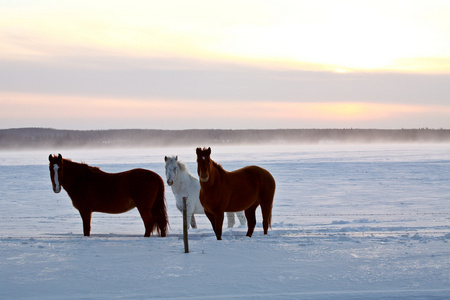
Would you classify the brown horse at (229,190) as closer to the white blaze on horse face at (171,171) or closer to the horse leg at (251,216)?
the horse leg at (251,216)

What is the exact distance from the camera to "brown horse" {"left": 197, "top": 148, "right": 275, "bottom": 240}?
7.88 meters

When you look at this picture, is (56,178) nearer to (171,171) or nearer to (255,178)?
(171,171)

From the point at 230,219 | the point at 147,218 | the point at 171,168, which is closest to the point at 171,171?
the point at 171,168

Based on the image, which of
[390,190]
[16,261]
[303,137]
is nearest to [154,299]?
[16,261]

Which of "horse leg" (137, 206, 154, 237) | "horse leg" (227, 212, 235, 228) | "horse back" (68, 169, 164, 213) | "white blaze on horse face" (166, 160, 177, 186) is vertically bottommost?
"horse leg" (227, 212, 235, 228)

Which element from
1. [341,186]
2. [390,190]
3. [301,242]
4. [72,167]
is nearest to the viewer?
[301,242]

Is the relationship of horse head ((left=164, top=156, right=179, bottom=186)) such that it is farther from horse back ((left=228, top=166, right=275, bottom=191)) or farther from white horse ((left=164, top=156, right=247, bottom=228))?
horse back ((left=228, top=166, right=275, bottom=191))

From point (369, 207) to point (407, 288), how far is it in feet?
28.3

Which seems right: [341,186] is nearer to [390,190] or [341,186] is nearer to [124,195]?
[390,190]

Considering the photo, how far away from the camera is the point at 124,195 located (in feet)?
28.9

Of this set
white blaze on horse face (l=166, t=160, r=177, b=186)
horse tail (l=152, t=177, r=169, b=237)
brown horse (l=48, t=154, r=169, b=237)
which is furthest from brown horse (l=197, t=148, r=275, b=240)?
brown horse (l=48, t=154, r=169, b=237)

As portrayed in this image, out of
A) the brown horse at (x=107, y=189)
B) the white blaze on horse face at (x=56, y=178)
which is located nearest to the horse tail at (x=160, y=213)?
the brown horse at (x=107, y=189)

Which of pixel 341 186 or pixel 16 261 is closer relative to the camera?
pixel 16 261

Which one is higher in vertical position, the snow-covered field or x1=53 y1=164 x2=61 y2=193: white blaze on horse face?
x1=53 y1=164 x2=61 y2=193: white blaze on horse face
